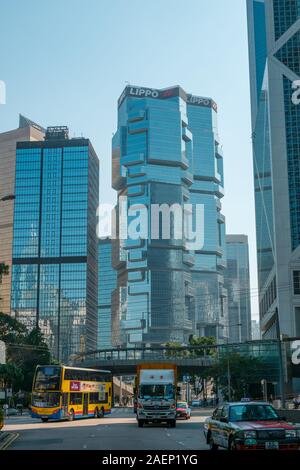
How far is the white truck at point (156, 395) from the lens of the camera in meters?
40.0

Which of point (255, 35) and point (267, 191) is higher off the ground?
point (255, 35)

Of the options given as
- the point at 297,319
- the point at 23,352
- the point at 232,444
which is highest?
the point at 297,319

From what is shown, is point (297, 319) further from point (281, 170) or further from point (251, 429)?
point (251, 429)

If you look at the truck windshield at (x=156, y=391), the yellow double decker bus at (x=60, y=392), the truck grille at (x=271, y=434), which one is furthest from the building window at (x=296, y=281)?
the truck grille at (x=271, y=434)

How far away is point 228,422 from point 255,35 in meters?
145

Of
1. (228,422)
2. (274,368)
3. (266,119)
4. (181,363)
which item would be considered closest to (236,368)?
(274,368)

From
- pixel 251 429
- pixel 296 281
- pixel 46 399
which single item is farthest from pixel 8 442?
pixel 296 281

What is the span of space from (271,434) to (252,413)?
2.06m

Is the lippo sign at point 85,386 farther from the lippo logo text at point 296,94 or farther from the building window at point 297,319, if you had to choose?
the lippo logo text at point 296,94

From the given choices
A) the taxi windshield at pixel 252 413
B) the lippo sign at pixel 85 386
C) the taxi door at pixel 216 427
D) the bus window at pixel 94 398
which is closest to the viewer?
the taxi windshield at pixel 252 413

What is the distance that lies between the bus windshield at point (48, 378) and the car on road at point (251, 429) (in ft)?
92.3

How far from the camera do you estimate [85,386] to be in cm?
5453
